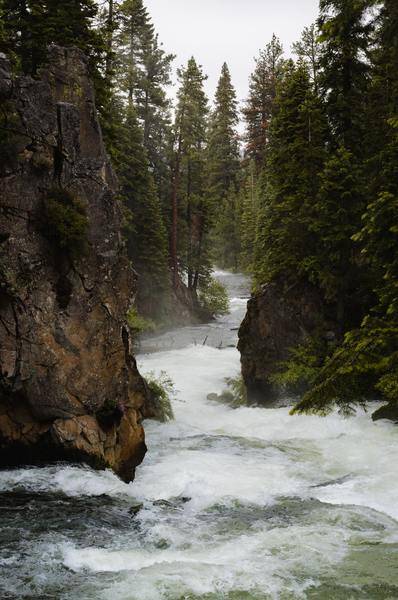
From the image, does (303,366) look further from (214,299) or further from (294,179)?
(214,299)

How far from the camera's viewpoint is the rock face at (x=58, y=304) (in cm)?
1099

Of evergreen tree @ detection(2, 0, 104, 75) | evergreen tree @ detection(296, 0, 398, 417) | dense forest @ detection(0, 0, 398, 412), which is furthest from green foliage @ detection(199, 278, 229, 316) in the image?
evergreen tree @ detection(296, 0, 398, 417)

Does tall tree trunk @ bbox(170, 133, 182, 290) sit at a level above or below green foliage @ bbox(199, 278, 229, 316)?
above

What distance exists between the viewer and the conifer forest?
8.02 m

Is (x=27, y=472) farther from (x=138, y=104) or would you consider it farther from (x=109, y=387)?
(x=138, y=104)

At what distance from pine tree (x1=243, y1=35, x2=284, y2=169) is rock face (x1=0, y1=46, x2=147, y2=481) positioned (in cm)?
4141

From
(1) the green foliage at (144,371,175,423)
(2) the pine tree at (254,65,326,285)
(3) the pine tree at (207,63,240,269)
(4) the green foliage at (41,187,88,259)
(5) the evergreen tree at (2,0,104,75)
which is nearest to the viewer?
(4) the green foliage at (41,187,88,259)

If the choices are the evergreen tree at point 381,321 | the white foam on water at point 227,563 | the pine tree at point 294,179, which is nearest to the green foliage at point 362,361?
the evergreen tree at point 381,321

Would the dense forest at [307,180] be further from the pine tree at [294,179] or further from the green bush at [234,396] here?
the green bush at [234,396]

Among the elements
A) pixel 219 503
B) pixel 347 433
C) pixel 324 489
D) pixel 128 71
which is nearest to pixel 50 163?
pixel 219 503

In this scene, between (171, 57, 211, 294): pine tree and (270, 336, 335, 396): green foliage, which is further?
(171, 57, 211, 294): pine tree

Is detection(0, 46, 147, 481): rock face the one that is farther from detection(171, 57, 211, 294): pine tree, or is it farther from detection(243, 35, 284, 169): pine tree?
detection(243, 35, 284, 169): pine tree

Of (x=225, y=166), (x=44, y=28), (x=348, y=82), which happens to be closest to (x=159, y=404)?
(x=44, y=28)

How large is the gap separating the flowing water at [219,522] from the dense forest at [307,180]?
1798 millimetres
